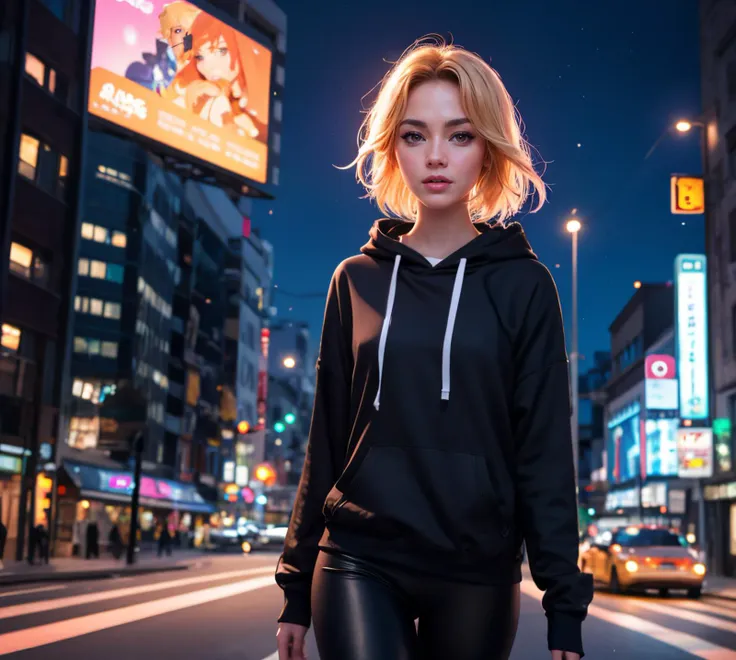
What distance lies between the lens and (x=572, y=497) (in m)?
2.93

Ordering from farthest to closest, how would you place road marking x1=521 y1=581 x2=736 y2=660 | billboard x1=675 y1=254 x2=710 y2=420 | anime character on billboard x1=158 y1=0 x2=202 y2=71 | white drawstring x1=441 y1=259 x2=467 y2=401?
anime character on billboard x1=158 y1=0 x2=202 y2=71, billboard x1=675 y1=254 x2=710 y2=420, road marking x1=521 y1=581 x2=736 y2=660, white drawstring x1=441 y1=259 x2=467 y2=401

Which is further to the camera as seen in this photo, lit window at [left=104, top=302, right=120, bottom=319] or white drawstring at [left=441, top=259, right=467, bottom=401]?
lit window at [left=104, top=302, right=120, bottom=319]

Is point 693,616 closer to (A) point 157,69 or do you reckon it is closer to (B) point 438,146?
(B) point 438,146

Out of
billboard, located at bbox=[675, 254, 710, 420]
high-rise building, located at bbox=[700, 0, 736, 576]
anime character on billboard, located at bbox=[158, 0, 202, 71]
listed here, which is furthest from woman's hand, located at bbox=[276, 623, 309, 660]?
anime character on billboard, located at bbox=[158, 0, 202, 71]

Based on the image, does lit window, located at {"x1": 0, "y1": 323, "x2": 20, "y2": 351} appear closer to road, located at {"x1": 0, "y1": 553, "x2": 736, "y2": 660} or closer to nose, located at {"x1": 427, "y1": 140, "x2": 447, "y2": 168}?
road, located at {"x1": 0, "y1": 553, "x2": 736, "y2": 660}

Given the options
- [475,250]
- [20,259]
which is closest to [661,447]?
[20,259]

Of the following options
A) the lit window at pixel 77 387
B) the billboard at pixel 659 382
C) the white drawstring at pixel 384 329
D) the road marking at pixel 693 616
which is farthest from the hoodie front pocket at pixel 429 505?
the billboard at pixel 659 382

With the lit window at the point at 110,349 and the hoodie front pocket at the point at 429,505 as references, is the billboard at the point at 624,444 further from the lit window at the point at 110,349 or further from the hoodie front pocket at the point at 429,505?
the hoodie front pocket at the point at 429,505

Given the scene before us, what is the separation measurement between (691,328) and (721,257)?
348 cm

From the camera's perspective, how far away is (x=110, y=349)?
58781 millimetres

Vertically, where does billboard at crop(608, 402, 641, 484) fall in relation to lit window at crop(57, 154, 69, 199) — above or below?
below

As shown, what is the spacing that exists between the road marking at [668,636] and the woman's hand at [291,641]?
28.3 ft

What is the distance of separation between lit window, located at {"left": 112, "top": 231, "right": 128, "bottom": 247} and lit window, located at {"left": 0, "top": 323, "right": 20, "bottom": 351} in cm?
2059

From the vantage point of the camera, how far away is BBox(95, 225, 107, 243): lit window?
2290 inches
